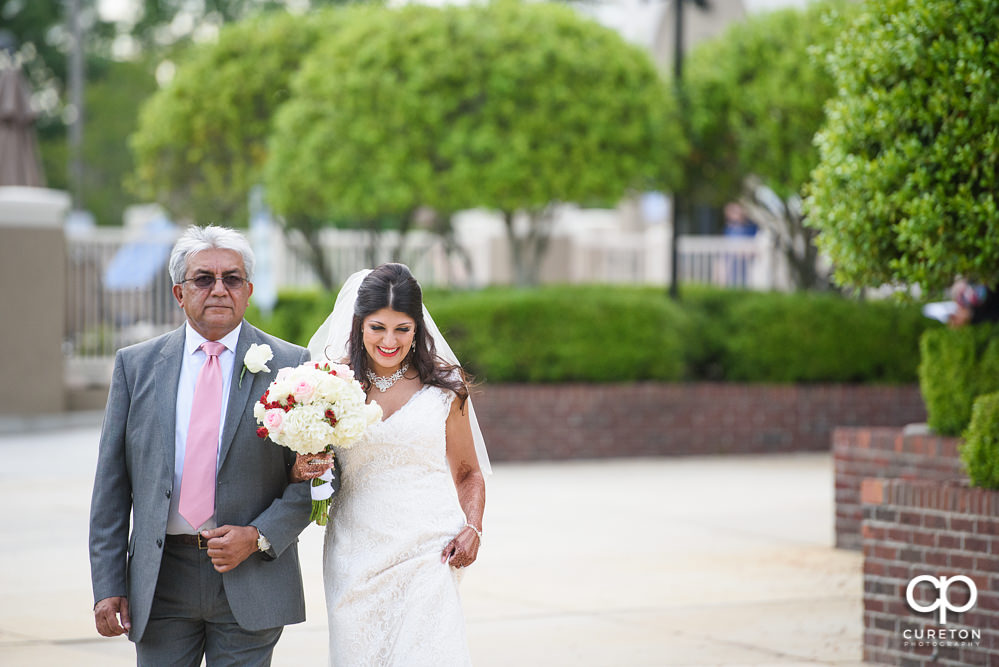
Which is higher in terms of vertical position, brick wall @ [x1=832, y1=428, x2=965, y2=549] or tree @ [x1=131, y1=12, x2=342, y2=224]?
tree @ [x1=131, y1=12, x2=342, y2=224]

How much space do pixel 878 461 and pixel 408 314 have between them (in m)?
5.69

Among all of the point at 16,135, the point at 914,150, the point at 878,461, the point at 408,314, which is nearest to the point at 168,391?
the point at 408,314

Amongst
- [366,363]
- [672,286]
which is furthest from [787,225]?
[366,363]

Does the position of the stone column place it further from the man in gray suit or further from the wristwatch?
the wristwatch

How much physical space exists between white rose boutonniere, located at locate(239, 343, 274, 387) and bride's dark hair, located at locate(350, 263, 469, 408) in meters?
0.45

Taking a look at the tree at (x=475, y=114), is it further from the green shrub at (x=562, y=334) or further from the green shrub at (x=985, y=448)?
the green shrub at (x=985, y=448)

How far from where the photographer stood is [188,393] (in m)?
4.50

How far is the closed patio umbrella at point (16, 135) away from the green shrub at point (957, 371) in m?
13.5

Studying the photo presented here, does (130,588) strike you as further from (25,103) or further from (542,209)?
(25,103)

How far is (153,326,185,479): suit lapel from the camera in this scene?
4391 millimetres

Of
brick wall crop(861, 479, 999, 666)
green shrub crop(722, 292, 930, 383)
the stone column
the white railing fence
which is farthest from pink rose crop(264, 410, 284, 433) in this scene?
the stone column

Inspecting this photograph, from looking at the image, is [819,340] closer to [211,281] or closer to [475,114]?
[475,114]

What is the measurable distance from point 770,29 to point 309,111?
18.2 feet

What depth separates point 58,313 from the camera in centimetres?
1822
